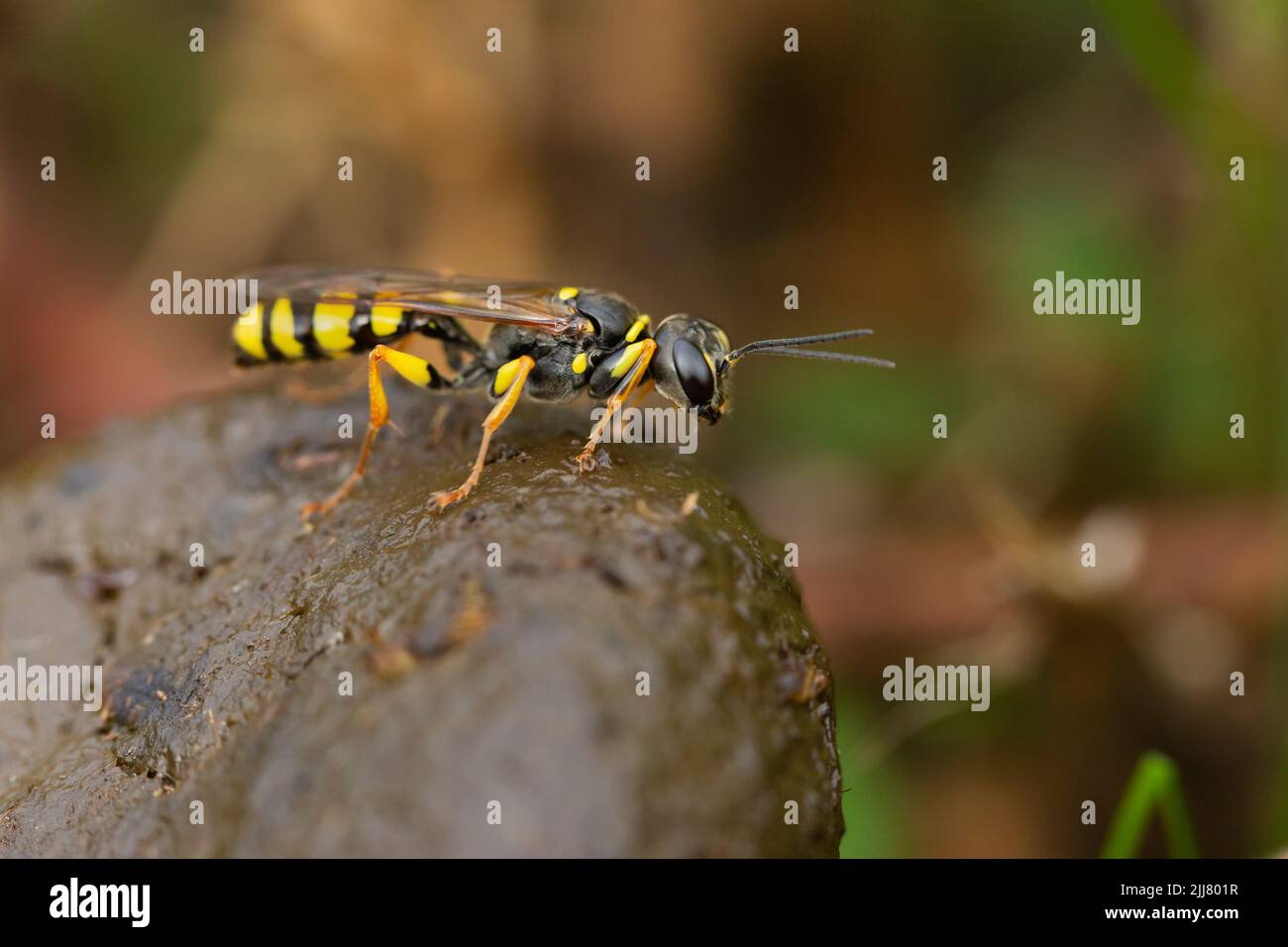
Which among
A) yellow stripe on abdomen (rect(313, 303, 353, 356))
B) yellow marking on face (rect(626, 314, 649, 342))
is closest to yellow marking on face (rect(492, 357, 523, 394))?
yellow marking on face (rect(626, 314, 649, 342))

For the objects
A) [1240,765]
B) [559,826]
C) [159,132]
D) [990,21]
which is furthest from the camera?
[159,132]

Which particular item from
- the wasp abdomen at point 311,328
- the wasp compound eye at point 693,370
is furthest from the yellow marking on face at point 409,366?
the wasp compound eye at point 693,370

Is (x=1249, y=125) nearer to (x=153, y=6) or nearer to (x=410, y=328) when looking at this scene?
(x=410, y=328)

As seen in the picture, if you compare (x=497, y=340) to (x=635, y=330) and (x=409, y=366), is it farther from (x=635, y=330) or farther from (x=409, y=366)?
(x=635, y=330)

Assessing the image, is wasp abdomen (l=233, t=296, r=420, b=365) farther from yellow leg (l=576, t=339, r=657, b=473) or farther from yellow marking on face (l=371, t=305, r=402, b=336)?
yellow leg (l=576, t=339, r=657, b=473)

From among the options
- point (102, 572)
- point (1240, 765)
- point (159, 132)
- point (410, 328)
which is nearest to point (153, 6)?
point (159, 132)
